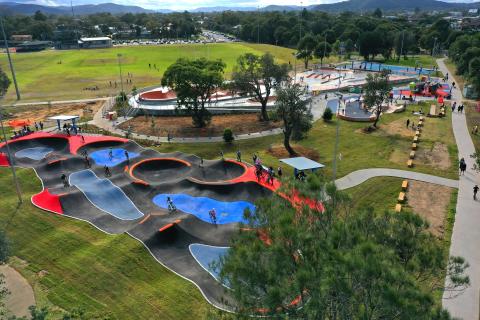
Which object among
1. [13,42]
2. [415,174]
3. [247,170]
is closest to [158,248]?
[247,170]

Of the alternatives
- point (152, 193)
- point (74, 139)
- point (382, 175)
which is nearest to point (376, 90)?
point (382, 175)

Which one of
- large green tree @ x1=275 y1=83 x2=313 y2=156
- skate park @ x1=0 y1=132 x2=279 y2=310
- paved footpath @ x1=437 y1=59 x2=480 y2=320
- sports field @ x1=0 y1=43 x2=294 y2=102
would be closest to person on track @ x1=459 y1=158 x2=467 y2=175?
paved footpath @ x1=437 y1=59 x2=480 y2=320

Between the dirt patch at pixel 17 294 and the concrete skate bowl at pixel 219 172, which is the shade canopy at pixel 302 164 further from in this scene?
the dirt patch at pixel 17 294

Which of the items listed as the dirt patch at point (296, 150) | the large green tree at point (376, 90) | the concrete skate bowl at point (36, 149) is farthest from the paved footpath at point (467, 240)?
the concrete skate bowl at point (36, 149)

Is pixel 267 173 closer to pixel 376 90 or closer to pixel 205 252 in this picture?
pixel 205 252

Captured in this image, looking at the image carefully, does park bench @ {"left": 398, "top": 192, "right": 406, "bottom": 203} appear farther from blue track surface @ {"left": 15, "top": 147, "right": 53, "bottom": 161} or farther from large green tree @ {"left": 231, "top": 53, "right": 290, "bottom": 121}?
blue track surface @ {"left": 15, "top": 147, "right": 53, "bottom": 161}

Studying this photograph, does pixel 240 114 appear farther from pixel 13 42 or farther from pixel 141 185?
pixel 13 42
